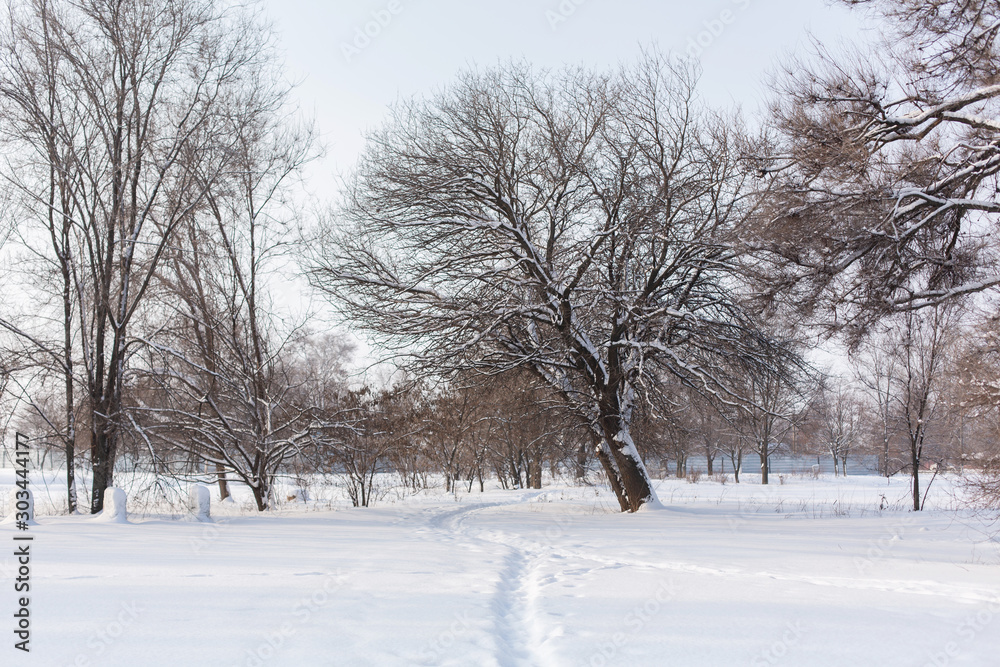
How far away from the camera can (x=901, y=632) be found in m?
3.78

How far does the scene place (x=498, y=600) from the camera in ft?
15.7

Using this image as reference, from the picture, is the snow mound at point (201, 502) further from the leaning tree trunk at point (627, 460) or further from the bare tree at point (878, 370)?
the bare tree at point (878, 370)

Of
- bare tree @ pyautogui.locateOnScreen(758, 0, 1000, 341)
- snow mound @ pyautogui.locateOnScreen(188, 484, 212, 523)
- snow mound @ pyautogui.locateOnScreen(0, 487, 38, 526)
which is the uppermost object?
bare tree @ pyautogui.locateOnScreen(758, 0, 1000, 341)

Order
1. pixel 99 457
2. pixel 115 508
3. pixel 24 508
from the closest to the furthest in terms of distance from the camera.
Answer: pixel 24 508 → pixel 115 508 → pixel 99 457

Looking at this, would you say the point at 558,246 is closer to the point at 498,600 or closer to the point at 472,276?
the point at 472,276

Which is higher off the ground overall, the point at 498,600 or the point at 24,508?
the point at 24,508

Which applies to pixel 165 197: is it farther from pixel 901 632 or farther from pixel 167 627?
pixel 901 632

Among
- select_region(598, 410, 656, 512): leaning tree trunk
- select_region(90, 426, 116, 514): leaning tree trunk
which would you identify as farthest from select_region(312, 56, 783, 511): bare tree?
select_region(90, 426, 116, 514): leaning tree trunk

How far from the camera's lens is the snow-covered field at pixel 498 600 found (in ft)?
11.0

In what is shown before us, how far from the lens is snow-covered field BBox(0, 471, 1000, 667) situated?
334 cm

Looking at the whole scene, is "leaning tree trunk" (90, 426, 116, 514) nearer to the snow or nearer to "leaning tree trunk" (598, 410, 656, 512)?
the snow

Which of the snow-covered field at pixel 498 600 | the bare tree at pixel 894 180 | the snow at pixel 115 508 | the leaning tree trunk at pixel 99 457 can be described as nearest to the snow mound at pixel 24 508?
the snow-covered field at pixel 498 600

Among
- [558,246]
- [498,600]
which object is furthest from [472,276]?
[498,600]

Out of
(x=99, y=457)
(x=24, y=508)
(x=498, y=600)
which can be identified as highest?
(x=99, y=457)
